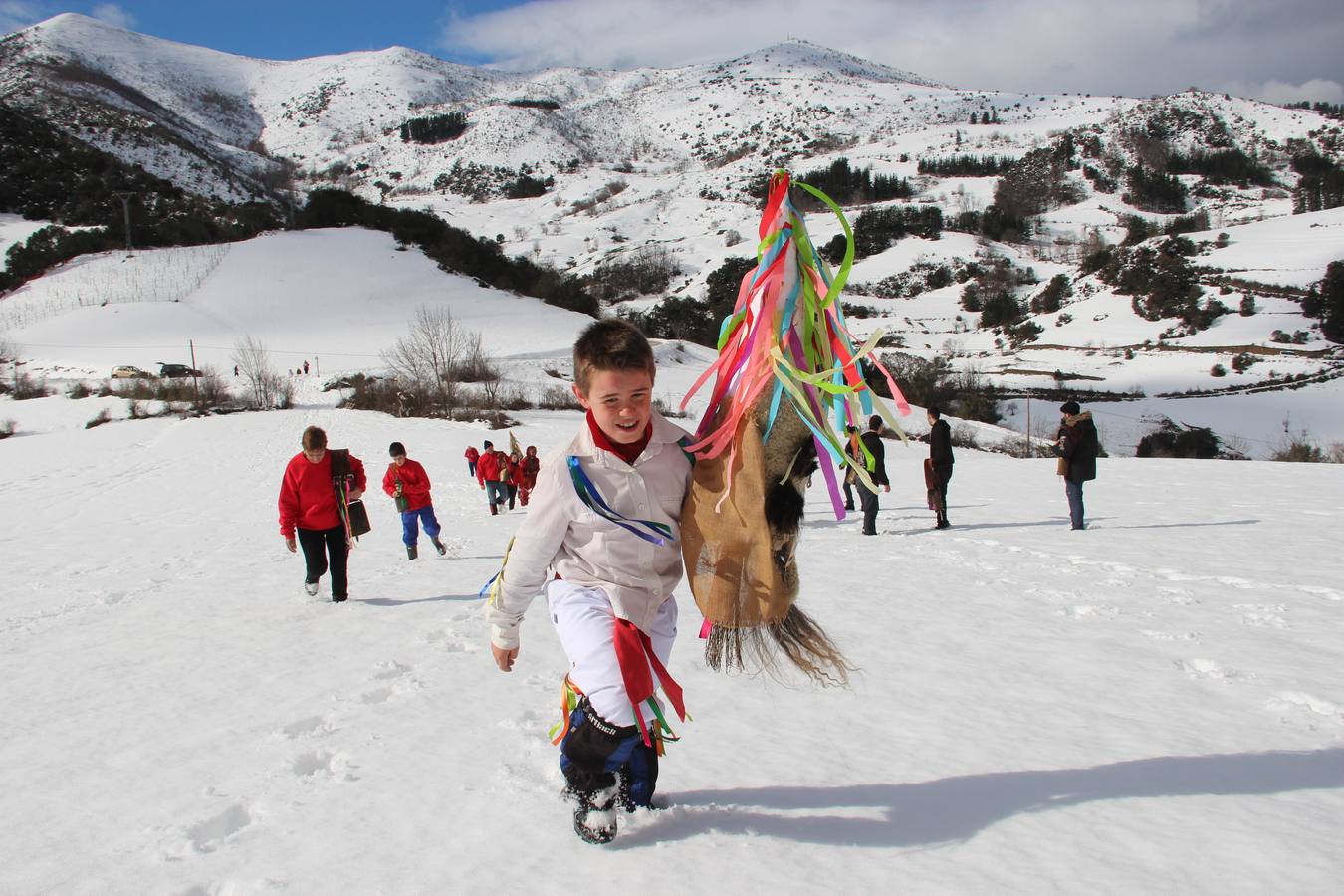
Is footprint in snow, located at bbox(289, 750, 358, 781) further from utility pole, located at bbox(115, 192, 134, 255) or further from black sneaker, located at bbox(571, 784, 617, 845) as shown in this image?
utility pole, located at bbox(115, 192, 134, 255)

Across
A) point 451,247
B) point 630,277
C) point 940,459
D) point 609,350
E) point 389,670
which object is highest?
point 630,277

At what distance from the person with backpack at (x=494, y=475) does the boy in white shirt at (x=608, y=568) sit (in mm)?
12252

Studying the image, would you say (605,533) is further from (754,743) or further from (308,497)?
(308,497)

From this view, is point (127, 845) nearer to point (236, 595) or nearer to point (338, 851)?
point (338, 851)

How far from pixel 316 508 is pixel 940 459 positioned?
760 cm

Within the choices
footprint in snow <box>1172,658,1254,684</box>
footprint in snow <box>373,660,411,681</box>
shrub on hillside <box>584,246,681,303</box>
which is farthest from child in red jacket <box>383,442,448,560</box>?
shrub on hillside <box>584,246,681,303</box>

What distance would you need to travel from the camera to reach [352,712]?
12.6 ft

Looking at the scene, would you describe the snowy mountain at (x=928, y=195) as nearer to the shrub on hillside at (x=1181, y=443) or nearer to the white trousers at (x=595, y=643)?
the shrub on hillside at (x=1181, y=443)

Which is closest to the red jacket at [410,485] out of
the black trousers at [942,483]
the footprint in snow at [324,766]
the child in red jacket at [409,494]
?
the child in red jacket at [409,494]

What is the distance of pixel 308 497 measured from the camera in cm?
650

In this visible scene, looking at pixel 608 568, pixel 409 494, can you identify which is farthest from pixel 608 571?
pixel 409 494

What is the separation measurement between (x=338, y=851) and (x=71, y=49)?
251071 mm

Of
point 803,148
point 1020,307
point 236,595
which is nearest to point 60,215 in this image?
point 236,595

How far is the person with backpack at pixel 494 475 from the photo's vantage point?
14.8m
